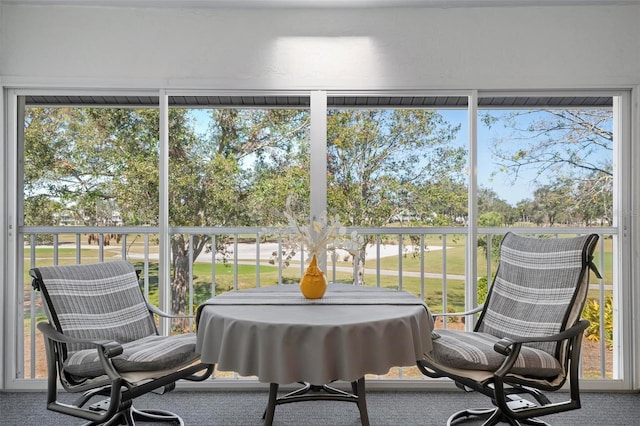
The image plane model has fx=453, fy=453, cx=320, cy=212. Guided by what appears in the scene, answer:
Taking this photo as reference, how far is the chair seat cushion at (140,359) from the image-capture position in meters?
2.17

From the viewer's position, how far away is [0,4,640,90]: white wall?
309 cm

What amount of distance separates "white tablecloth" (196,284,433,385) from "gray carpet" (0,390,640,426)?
0.85 meters

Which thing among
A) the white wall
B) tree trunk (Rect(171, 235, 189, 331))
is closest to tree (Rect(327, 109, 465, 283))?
the white wall

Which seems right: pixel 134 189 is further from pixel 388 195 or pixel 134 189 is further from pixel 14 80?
pixel 388 195

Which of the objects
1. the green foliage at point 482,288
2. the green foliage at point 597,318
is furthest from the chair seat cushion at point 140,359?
the green foliage at point 597,318

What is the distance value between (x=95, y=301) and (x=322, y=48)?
2.15 m

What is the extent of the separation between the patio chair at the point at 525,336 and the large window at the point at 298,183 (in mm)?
654

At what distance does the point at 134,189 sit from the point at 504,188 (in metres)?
2.90

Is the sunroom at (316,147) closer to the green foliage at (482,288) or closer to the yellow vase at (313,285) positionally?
the green foliage at (482,288)

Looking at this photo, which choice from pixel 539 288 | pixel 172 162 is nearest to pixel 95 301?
pixel 172 162

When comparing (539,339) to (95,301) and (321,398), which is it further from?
(95,301)

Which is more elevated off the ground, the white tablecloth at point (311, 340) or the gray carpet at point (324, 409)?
the white tablecloth at point (311, 340)

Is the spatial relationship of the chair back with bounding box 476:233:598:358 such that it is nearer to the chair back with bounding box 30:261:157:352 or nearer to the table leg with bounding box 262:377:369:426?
the table leg with bounding box 262:377:369:426

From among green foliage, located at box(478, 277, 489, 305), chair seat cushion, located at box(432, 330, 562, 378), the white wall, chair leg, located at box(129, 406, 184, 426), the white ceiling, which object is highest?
the white ceiling
